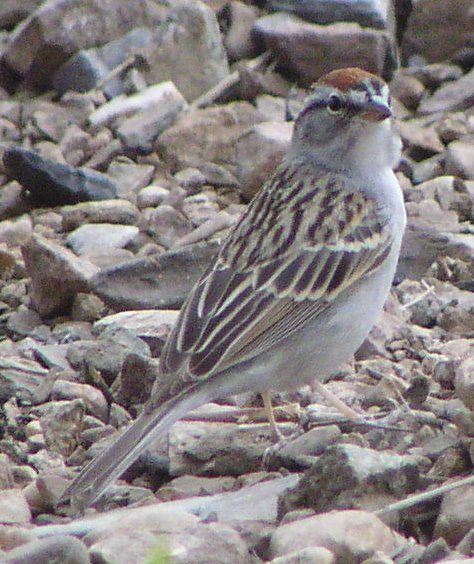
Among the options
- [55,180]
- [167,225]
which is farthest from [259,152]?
[55,180]

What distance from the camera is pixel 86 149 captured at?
341 inches

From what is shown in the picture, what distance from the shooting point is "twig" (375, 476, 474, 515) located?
4.67 meters

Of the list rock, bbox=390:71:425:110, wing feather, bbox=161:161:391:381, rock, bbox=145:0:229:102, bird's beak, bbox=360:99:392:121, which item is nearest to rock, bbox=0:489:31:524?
wing feather, bbox=161:161:391:381

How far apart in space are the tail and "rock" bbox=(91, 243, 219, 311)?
171 cm

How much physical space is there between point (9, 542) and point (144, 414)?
73 cm

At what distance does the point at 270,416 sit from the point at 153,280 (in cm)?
143

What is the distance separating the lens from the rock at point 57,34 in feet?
30.5

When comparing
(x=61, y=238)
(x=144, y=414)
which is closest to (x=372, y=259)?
(x=144, y=414)

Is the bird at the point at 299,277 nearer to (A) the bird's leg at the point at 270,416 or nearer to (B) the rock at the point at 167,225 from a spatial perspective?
(A) the bird's leg at the point at 270,416

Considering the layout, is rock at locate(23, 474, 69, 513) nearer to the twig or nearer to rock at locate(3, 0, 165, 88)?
the twig

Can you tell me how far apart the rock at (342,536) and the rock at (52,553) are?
0.62m

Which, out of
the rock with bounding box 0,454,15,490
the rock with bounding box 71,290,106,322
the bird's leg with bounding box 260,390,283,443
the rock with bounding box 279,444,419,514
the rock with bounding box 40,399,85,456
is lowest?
the rock with bounding box 71,290,106,322

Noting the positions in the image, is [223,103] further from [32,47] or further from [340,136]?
[340,136]

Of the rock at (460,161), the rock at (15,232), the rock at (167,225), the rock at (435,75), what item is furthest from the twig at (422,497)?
A: the rock at (435,75)
